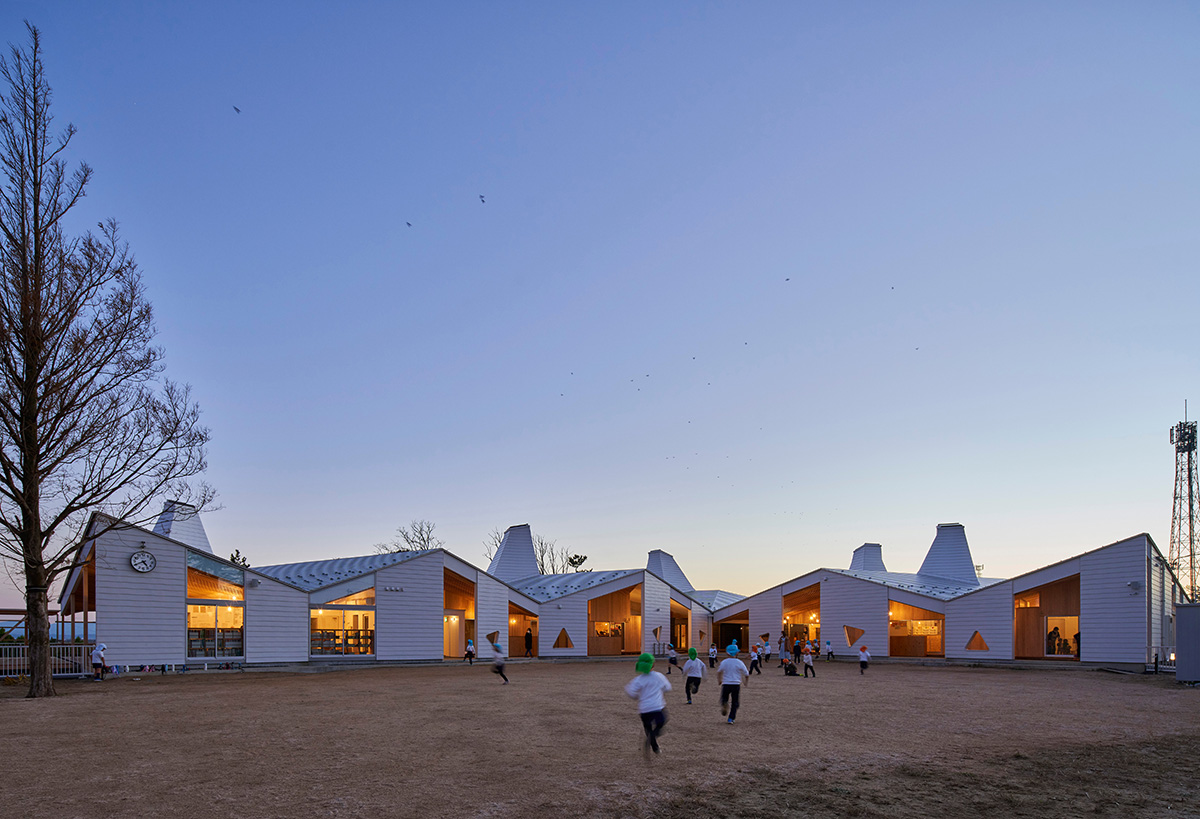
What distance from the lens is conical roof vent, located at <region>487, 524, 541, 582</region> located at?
52.6m

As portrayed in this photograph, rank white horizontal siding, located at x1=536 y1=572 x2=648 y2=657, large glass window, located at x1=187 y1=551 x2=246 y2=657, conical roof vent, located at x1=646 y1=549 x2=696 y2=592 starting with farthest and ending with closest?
conical roof vent, located at x1=646 y1=549 x2=696 y2=592 → white horizontal siding, located at x1=536 y1=572 x2=648 y2=657 → large glass window, located at x1=187 y1=551 x2=246 y2=657

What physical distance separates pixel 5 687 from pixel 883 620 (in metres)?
35.0

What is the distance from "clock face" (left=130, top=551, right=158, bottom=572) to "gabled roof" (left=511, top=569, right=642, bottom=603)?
718 inches

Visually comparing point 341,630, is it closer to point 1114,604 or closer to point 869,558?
point 1114,604

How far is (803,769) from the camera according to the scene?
10391mm

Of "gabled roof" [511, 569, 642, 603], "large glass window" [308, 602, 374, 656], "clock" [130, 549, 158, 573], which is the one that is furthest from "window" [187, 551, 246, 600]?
"gabled roof" [511, 569, 642, 603]

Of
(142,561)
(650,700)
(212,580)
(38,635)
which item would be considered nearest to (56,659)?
(142,561)

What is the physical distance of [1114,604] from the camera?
3197 centimetres

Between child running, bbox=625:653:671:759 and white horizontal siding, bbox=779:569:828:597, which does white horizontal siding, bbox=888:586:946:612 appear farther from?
child running, bbox=625:653:671:759

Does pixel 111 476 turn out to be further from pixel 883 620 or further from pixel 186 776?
pixel 883 620

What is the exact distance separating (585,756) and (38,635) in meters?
15.6

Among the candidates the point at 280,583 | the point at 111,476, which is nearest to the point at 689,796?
the point at 111,476

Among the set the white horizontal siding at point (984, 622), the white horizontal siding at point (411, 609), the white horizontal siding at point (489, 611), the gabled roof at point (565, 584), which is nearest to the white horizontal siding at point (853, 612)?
the white horizontal siding at point (984, 622)

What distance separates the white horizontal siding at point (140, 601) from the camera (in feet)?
86.3
